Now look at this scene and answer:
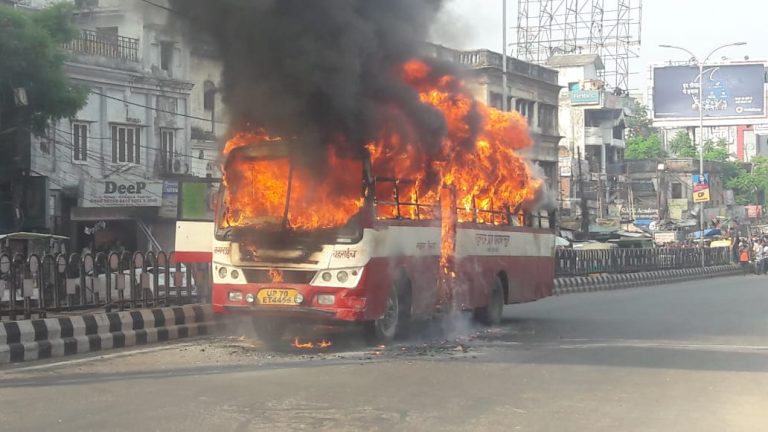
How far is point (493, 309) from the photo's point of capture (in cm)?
1527

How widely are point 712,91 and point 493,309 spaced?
171 feet

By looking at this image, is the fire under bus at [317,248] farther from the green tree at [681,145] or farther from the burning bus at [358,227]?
the green tree at [681,145]

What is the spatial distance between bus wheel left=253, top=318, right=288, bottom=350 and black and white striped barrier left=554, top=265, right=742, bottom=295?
1530cm

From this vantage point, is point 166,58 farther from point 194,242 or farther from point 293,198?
point 293,198

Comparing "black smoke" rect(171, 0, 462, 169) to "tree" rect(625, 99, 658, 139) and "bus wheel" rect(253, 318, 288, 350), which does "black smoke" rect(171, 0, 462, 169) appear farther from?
"tree" rect(625, 99, 658, 139)

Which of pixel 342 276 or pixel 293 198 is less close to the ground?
pixel 293 198

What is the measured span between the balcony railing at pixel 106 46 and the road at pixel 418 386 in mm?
19676

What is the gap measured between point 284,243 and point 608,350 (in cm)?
433

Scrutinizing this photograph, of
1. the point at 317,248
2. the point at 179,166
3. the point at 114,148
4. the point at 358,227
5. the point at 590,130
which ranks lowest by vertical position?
the point at 317,248

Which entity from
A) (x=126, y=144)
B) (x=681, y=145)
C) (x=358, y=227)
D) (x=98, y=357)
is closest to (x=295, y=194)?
(x=358, y=227)

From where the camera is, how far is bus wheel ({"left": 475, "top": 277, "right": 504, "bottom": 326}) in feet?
49.6

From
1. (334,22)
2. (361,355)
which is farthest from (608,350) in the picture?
(334,22)

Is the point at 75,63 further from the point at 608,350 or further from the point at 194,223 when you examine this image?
the point at 608,350

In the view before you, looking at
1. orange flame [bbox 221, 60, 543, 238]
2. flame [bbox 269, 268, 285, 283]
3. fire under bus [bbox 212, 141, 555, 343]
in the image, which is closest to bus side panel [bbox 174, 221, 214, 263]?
fire under bus [bbox 212, 141, 555, 343]
